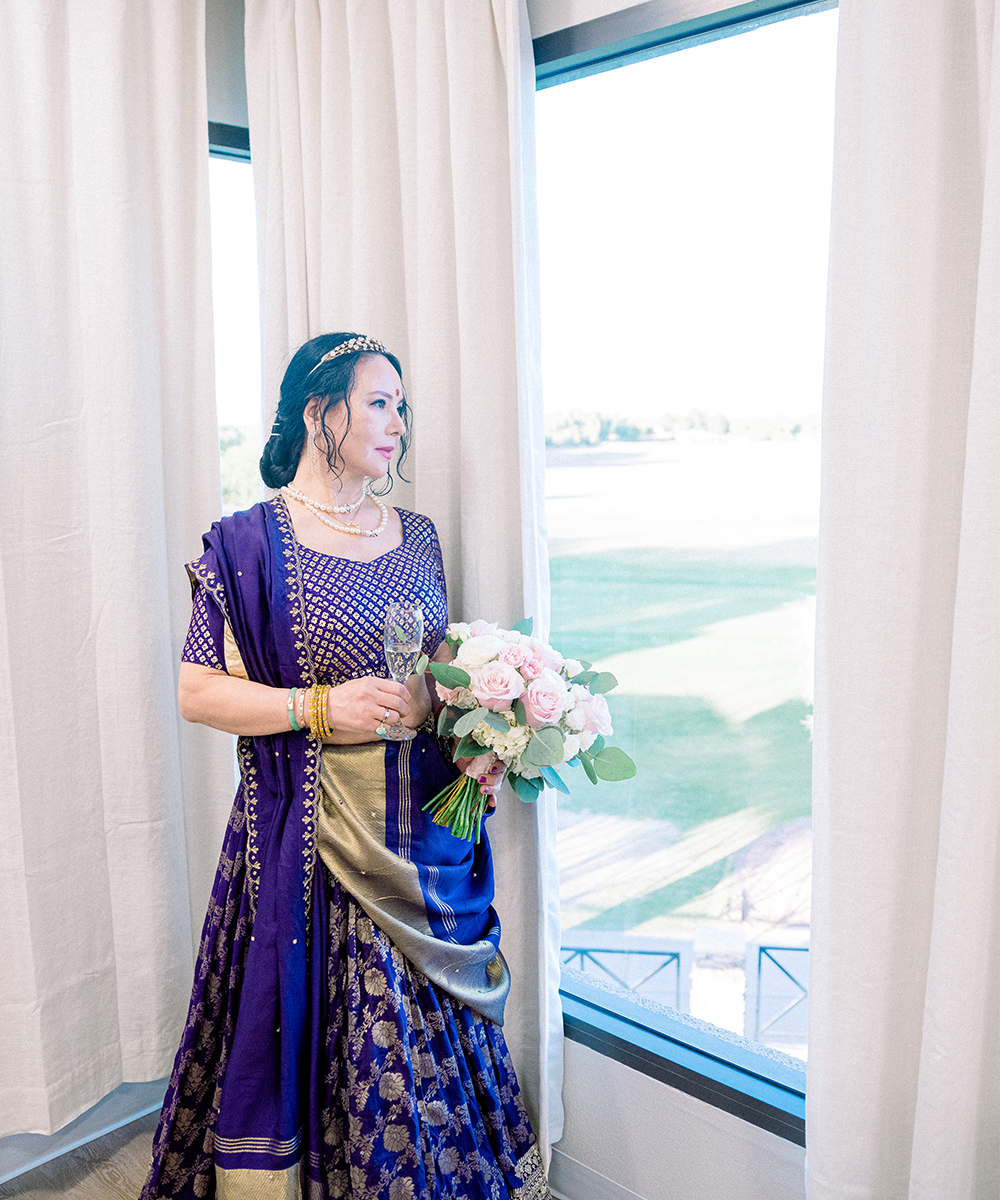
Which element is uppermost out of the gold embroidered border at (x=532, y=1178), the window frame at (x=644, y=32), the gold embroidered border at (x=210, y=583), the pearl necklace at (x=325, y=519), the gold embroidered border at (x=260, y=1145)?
the window frame at (x=644, y=32)

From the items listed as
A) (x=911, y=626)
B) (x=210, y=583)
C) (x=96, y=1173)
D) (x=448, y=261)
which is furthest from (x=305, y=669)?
(x=96, y=1173)

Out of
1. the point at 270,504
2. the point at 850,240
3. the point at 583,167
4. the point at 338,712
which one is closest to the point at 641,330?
the point at 583,167

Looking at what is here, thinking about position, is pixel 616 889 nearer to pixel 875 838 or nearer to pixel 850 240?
pixel 875 838

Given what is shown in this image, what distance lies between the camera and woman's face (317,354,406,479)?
183 centimetres

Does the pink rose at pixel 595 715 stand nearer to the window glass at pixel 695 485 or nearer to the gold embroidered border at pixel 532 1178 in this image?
the window glass at pixel 695 485

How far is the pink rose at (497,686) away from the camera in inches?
63.2

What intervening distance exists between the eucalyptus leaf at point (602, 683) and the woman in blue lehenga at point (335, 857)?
0.23 m

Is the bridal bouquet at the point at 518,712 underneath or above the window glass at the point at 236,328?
underneath

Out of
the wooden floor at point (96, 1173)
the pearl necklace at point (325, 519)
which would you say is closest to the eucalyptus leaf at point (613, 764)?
the pearl necklace at point (325, 519)

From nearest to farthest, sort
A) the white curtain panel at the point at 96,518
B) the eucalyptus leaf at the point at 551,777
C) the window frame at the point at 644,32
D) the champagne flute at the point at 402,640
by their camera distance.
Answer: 1. the champagne flute at the point at 402,640
2. the window frame at the point at 644,32
3. the eucalyptus leaf at the point at 551,777
4. the white curtain panel at the point at 96,518

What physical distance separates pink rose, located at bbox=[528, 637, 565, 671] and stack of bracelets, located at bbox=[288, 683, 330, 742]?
36 cm

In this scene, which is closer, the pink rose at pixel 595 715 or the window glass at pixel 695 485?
the pink rose at pixel 595 715

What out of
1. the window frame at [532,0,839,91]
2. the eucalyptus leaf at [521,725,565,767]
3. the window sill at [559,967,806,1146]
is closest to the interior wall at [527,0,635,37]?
the window frame at [532,0,839,91]

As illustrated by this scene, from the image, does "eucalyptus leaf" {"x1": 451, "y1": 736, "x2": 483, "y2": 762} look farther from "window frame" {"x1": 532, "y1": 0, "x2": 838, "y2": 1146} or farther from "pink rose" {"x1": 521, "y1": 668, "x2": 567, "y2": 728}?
"window frame" {"x1": 532, "y1": 0, "x2": 838, "y2": 1146}
